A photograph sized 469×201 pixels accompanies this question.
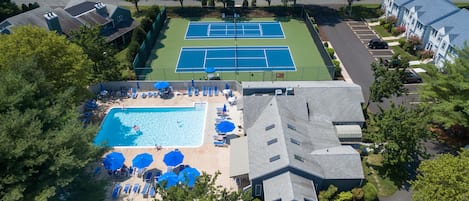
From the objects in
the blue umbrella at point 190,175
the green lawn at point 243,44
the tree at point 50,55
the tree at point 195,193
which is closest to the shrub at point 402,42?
the green lawn at point 243,44

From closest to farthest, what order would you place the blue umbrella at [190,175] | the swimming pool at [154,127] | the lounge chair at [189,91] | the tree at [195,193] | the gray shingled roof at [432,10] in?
the tree at [195,193]
the blue umbrella at [190,175]
the swimming pool at [154,127]
the lounge chair at [189,91]
the gray shingled roof at [432,10]

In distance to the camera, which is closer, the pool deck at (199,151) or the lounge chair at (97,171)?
the pool deck at (199,151)

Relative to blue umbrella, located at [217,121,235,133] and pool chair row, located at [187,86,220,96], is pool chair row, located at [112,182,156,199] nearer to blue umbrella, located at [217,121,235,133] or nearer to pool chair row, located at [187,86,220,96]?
blue umbrella, located at [217,121,235,133]

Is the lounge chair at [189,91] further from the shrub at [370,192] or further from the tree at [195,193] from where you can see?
the shrub at [370,192]

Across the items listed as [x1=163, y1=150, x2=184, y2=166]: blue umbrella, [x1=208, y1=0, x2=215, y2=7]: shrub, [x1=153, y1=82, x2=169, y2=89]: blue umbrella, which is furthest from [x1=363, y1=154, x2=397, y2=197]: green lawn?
Result: [x1=208, y1=0, x2=215, y2=7]: shrub

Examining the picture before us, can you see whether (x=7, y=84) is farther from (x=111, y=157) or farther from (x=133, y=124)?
(x=133, y=124)

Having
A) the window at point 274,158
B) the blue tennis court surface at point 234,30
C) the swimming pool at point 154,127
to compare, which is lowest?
the swimming pool at point 154,127

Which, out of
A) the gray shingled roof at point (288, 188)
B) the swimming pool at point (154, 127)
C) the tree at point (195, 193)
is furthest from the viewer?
the swimming pool at point (154, 127)
